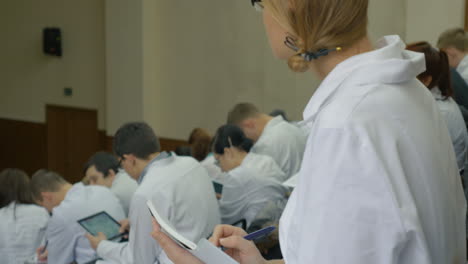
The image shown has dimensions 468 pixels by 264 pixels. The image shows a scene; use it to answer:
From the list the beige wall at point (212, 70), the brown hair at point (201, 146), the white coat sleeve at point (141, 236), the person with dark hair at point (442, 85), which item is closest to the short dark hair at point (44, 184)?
the white coat sleeve at point (141, 236)

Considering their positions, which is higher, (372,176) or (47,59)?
(372,176)

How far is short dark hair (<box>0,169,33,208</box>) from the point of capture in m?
4.46

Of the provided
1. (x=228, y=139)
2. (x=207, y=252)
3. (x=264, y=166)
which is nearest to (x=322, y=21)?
(x=207, y=252)

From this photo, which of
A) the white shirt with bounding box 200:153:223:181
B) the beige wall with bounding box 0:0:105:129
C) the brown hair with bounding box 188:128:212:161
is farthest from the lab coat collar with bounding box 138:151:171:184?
the beige wall with bounding box 0:0:105:129

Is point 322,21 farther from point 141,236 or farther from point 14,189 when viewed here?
point 14,189

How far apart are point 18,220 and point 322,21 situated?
3860 mm

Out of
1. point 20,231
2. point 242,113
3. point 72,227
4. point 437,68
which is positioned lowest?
point 20,231

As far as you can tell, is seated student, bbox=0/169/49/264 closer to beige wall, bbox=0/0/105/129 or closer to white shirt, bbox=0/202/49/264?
white shirt, bbox=0/202/49/264

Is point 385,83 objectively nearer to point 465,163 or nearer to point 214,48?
point 465,163

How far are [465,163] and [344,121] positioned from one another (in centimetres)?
275

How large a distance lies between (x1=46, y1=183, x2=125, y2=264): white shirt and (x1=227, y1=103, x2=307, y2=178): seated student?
5.96 feet

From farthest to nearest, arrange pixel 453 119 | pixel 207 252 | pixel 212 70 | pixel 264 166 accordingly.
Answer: pixel 212 70 → pixel 264 166 → pixel 453 119 → pixel 207 252

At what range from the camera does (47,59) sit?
35.6 feet

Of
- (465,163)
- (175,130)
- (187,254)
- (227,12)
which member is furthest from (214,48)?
(187,254)
